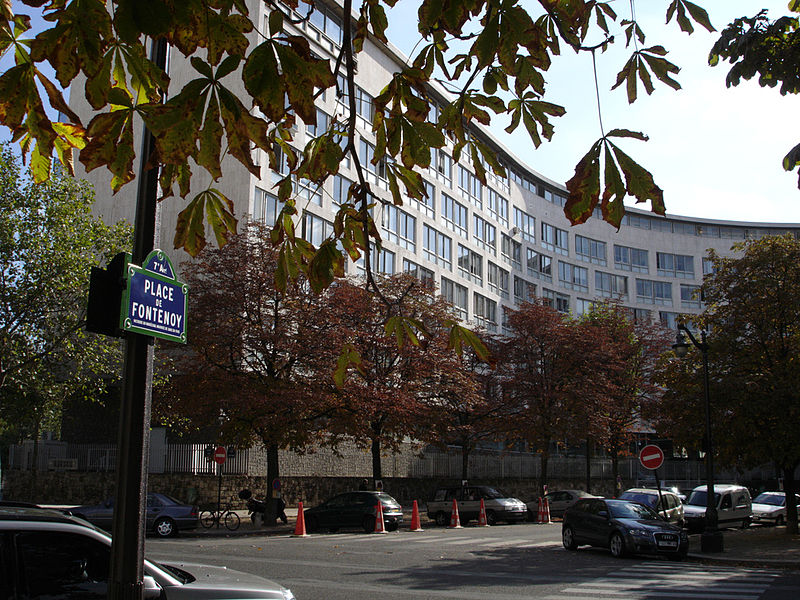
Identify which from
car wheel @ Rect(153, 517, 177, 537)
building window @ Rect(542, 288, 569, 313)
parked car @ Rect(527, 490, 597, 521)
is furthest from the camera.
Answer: building window @ Rect(542, 288, 569, 313)

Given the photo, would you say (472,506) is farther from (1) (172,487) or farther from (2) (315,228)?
(2) (315,228)

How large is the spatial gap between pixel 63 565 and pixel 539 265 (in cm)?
6100

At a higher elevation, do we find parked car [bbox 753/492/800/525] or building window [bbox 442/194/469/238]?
building window [bbox 442/194/469/238]

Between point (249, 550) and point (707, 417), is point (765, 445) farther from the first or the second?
point (249, 550)

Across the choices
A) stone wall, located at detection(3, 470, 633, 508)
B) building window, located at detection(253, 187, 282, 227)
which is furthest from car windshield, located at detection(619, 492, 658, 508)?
building window, located at detection(253, 187, 282, 227)

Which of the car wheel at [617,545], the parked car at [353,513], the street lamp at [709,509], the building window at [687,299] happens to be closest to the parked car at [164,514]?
the parked car at [353,513]

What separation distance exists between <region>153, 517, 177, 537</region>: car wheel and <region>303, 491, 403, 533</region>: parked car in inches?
183

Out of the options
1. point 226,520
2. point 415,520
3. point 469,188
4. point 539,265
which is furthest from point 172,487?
point 539,265

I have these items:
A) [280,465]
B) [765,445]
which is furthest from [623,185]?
[280,465]

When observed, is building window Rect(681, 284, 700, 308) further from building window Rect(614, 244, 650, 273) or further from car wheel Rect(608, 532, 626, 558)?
car wheel Rect(608, 532, 626, 558)

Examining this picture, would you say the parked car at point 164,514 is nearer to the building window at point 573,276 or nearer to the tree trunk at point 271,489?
the tree trunk at point 271,489

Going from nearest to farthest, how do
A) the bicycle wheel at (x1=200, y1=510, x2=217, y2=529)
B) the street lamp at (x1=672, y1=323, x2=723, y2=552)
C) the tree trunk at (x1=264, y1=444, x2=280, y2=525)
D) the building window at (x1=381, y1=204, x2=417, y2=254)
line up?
1. the street lamp at (x1=672, y1=323, x2=723, y2=552)
2. the bicycle wheel at (x1=200, y1=510, x2=217, y2=529)
3. the tree trunk at (x1=264, y1=444, x2=280, y2=525)
4. the building window at (x1=381, y1=204, x2=417, y2=254)

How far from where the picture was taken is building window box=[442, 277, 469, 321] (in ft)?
163

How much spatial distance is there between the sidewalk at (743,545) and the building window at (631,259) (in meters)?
44.1
